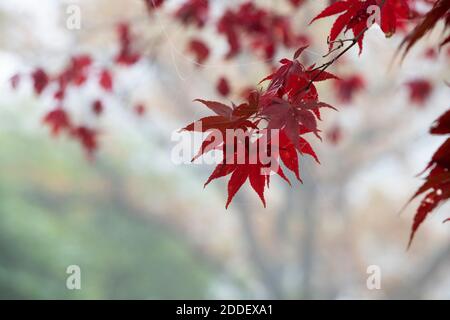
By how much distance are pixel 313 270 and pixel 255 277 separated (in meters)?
0.42

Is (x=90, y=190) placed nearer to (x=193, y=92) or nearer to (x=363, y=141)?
(x=193, y=92)

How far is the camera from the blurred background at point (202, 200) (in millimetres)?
4324

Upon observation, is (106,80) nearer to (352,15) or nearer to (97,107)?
(97,107)

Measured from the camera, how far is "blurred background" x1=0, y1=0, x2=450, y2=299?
432cm

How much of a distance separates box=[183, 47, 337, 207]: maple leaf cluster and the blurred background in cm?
363

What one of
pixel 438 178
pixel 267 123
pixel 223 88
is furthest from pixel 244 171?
pixel 223 88

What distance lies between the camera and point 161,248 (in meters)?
4.41

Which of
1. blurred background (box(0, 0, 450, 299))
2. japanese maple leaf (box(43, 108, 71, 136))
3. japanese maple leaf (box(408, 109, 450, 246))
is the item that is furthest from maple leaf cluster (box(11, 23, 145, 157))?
blurred background (box(0, 0, 450, 299))

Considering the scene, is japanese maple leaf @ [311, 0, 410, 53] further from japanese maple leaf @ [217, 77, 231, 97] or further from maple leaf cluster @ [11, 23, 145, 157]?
maple leaf cluster @ [11, 23, 145, 157]

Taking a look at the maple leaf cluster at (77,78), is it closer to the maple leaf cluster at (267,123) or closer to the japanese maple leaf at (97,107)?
the japanese maple leaf at (97,107)

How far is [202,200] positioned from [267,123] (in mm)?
3868

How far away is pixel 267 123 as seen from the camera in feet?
2.18
